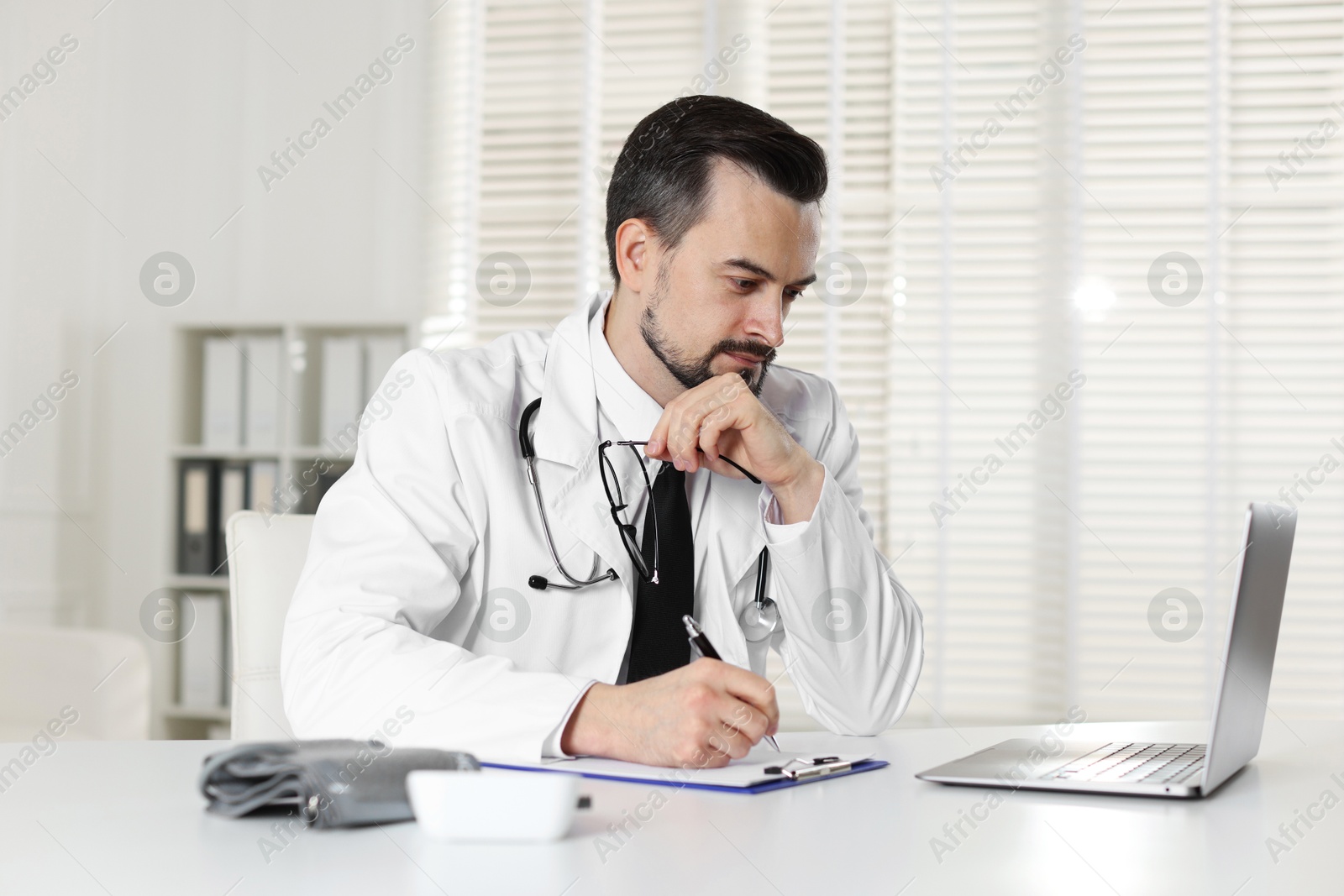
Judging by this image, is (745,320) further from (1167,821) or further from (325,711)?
(1167,821)

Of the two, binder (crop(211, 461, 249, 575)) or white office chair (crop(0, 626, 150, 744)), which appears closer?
white office chair (crop(0, 626, 150, 744))

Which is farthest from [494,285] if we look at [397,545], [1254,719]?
[1254,719]

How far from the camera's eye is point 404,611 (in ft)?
4.54

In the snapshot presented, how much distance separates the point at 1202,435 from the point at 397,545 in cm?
301

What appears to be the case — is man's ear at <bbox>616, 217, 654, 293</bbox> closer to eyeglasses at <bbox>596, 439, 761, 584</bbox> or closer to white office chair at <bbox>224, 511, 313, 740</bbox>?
→ eyeglasses at <bbox>596, 439, 761, 584</bbox>

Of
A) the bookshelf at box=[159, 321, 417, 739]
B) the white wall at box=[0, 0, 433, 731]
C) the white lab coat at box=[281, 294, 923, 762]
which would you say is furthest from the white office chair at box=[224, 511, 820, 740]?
the white wall at box=[0, 0, 433, 731]

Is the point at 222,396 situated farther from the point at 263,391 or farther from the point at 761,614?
the point at 761,614

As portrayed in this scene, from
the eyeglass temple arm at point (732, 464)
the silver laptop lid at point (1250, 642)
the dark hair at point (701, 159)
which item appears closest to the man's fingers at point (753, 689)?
the silver laptop lid at point (1250, 642)

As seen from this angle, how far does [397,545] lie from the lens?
1404 millimetres

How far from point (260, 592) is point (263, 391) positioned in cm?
229

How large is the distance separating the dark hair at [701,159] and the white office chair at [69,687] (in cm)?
245

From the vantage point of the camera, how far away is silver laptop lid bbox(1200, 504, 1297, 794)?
3.21 feet

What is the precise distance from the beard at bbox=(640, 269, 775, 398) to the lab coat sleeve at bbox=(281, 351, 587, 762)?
1.12 ft

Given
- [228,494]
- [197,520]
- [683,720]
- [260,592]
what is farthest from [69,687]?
[683,720]
